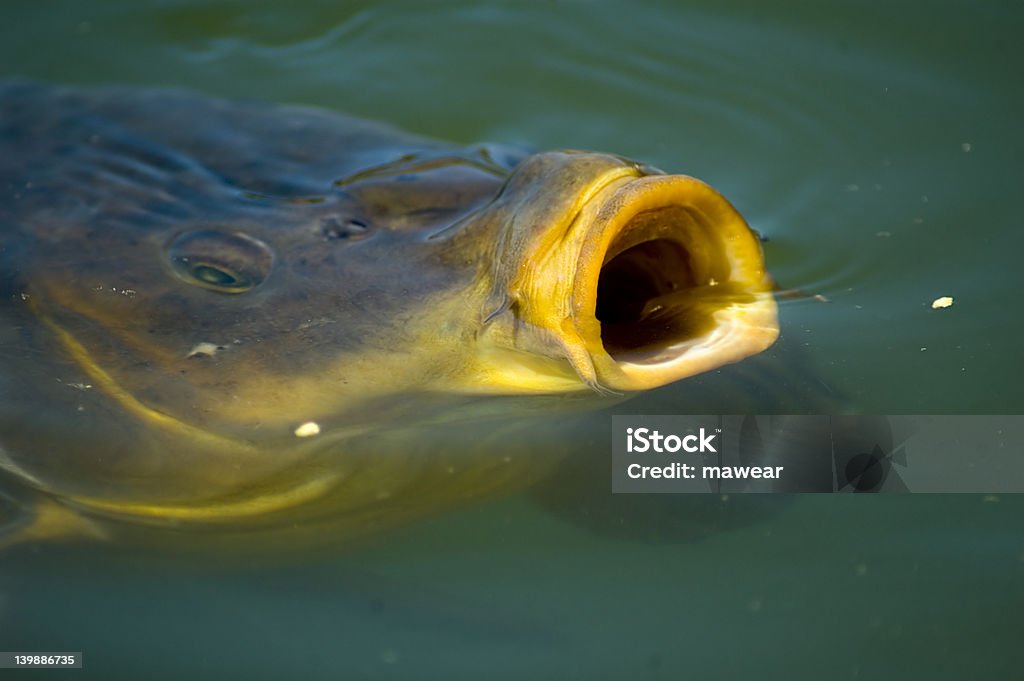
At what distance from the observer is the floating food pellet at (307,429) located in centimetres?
207

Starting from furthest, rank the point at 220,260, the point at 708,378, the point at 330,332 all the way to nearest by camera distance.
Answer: the point at 708,378 < the point at 220,260 < the point at 330,332

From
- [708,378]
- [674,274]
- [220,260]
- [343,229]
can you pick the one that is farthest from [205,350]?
[708,378]

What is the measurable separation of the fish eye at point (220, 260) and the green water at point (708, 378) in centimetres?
54

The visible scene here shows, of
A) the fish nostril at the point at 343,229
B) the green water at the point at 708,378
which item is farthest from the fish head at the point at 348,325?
the green water at the point at 708,378

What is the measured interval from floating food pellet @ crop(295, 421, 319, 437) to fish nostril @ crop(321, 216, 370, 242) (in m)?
0.35

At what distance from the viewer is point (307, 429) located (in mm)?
2074

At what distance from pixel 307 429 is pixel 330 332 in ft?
0.60

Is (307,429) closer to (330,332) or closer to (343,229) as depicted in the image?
(330,332)

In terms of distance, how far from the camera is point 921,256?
9.80 ft

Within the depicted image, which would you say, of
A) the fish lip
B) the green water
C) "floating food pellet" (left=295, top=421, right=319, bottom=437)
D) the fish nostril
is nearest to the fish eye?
the fish nostril

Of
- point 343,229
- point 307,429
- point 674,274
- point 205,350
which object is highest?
point 343,229

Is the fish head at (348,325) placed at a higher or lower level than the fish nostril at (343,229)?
lower

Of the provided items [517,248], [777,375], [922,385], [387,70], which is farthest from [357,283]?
[387,70]

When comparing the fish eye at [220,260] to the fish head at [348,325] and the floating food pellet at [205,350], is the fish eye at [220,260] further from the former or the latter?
the floating food pellet at [205,350]
